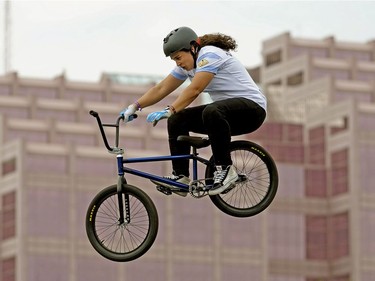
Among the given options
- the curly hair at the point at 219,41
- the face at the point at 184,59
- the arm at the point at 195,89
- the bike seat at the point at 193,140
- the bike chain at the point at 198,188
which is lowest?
the bike chain at the point at 198,188

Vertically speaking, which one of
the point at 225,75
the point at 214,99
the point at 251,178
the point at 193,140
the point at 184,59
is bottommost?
the point at 251,178

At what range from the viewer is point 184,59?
141 ft

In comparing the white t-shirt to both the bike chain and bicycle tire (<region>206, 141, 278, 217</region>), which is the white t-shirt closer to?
bicycle tire (<region>206, 141, 278, 217</region>)

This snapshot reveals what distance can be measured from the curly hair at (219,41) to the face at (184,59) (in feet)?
1.48

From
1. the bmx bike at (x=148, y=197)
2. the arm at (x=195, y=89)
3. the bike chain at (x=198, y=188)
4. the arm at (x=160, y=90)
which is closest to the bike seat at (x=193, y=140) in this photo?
the bmx bike at (x=148, y=197)

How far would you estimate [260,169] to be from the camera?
45.0 m

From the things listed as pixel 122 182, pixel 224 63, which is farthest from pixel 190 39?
pixel 122 182

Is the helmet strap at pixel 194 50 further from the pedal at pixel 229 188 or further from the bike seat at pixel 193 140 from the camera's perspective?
the pedal at pixel 229 188

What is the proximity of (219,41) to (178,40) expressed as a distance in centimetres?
141

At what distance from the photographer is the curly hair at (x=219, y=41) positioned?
43531mm

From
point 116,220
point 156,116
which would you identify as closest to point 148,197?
point 116,220

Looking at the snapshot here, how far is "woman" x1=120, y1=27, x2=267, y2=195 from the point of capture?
42656 mm

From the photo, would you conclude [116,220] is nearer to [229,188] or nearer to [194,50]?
[229,188]

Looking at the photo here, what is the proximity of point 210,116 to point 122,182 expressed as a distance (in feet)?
8.11
